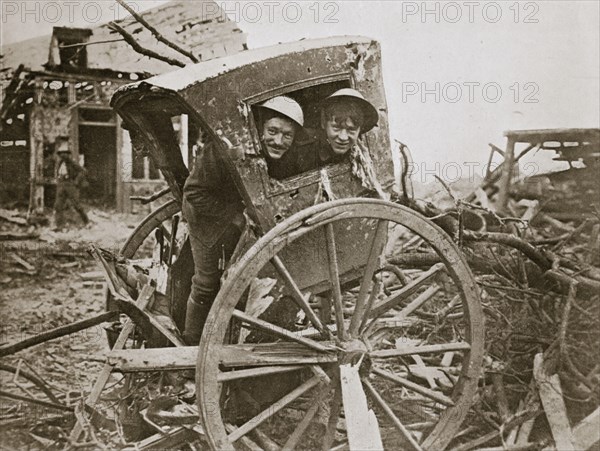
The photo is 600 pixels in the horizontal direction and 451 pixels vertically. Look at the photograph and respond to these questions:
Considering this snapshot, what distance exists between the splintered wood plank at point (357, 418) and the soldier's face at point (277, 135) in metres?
1.23

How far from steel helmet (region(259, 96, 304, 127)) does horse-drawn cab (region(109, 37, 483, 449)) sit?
47mm

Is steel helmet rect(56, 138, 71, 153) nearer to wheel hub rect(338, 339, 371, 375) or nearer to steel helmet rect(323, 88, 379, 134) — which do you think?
steel helmet rect(323, 88, 379, 134)

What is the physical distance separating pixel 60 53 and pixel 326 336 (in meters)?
8.29

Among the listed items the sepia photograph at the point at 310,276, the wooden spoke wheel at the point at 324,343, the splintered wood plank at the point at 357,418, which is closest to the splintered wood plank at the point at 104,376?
the sepia photograph at the point at 310,276

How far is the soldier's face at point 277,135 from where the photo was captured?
3037 millimetres

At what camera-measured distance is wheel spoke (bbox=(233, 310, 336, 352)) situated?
9.09 feet

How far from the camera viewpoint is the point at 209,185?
11.0ft

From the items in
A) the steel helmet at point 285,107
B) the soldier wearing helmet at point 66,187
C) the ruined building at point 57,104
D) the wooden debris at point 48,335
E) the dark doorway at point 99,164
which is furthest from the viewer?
the dark doorway at point 99,164

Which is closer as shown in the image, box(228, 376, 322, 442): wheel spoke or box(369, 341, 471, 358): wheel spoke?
box(228, 376, 322, 442): wheel spoke

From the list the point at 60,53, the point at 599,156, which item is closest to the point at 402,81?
the point at 599,156

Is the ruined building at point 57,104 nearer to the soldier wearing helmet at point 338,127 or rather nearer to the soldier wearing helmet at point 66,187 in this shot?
the soldier wearing helmet at point 66,187

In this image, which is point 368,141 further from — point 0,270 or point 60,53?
point 60,53

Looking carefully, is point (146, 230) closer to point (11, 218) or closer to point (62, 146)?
point (11, 218)

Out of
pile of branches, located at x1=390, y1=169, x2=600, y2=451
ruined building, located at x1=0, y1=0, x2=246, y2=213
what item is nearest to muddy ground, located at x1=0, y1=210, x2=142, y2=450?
ruined building, located at x1=0, y1=0, x2=246, y2=213
